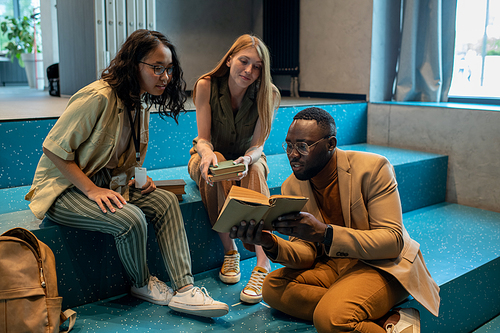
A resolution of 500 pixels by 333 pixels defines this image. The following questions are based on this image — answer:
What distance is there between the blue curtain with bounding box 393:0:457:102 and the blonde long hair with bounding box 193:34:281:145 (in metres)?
1.89

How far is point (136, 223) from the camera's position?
→ 1.48 meters

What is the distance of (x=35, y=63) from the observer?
5969mm

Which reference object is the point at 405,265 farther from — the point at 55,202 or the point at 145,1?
the point at 145,1

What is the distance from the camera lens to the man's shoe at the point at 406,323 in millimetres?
1249

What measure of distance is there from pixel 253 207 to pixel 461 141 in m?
2.27

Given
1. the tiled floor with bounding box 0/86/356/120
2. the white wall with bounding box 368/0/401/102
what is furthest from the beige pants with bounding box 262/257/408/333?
the white wall with bounding box 368/0/401/102

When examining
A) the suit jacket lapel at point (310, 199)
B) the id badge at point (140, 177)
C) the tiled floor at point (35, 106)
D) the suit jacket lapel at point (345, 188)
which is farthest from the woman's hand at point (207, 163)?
the tiled floor at point (35, 106)

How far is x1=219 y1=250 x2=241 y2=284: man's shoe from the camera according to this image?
181 centimetres

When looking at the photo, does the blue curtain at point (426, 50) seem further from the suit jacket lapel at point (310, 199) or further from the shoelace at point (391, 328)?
the shoelace at point (391, 328)

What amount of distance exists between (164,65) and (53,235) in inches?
27.4

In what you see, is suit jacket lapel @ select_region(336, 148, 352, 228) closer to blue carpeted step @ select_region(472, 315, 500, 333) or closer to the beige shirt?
the beige shirt

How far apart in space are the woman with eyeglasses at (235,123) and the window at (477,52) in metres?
2.02

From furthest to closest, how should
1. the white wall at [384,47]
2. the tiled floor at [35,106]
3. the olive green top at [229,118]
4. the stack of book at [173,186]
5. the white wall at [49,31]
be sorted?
1. the white wall at [49,31]
2. the white wall at [384,47]
3. the tiled floor at [35,106]
4. the olive green top at [229,118]
5. the stack of book at [173,186]

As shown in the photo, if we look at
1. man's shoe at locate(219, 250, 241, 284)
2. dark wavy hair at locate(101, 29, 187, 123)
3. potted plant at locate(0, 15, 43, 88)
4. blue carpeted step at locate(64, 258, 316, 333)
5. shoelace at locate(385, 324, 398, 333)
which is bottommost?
blue carpeted step at locate(64, 258, 316, 333)
